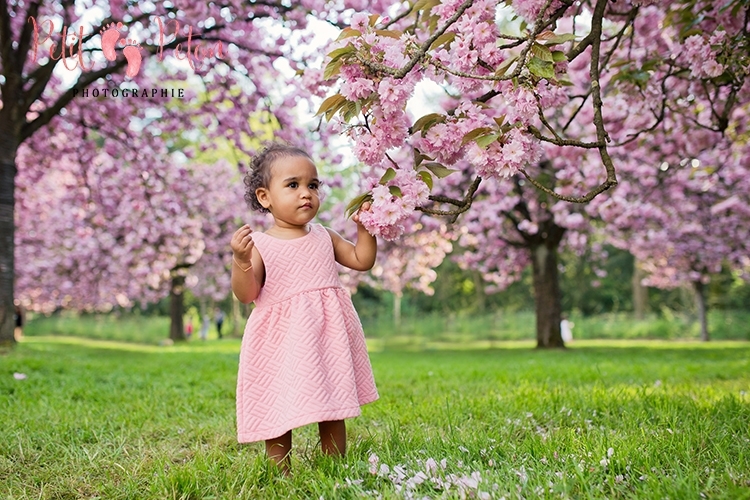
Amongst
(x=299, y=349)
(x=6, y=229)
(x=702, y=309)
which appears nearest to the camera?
(x=299, y=349)

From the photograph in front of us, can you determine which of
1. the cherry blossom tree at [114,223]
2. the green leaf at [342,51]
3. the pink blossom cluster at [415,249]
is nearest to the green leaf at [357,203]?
the green leaf at [342,51]

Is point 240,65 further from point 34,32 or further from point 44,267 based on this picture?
point 44,267

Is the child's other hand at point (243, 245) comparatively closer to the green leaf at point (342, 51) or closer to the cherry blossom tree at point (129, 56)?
the green leaf at point (342, 51)

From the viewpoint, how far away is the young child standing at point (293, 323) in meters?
2.11

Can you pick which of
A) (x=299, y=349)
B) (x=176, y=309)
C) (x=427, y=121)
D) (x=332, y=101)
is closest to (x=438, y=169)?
(x=427, y=121)

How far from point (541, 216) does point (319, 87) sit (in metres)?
8.73

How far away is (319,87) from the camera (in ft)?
11.4

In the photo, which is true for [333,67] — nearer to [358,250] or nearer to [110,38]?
[358,250]

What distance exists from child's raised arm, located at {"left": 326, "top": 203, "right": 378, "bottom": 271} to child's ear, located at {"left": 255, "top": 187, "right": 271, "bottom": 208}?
0.31 metres

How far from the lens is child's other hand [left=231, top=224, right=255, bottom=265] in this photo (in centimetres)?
211

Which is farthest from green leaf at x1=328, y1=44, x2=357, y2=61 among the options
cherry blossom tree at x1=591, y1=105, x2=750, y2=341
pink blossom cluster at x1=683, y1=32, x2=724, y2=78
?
cherry blossom tree at x1=591, y1=105, x2=750, y2=341

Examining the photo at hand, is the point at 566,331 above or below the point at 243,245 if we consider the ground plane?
below

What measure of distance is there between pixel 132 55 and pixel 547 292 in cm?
894

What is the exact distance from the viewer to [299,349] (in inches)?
83.8
